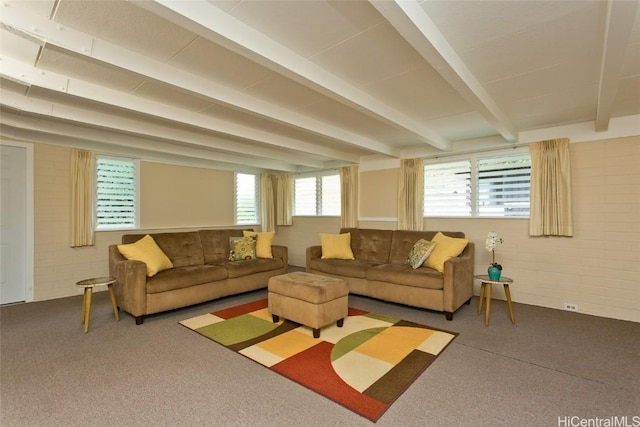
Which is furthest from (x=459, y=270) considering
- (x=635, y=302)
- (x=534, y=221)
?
(x=635, y=302)

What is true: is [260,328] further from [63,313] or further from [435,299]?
[63,313]

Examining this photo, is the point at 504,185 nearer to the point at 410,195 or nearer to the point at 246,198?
the point at 410,195

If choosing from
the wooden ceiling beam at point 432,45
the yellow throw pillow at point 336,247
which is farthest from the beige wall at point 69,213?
the wooden ceiling beam at point 432,45

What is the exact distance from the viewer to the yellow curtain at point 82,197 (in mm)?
4555

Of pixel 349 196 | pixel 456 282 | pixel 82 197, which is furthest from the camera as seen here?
pixel 349 196

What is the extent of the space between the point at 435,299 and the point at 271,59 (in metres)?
3.07

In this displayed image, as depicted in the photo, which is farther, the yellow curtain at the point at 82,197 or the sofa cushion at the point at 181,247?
the yellow curtain at the point at 82,197

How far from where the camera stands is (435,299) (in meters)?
3.67

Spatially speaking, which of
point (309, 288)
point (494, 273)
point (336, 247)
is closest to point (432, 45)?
point (309, 288)

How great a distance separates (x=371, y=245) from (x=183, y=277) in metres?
2.80

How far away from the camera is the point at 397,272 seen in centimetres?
399

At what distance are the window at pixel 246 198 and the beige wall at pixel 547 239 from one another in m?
1.40

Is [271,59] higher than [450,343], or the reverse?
[271,59]

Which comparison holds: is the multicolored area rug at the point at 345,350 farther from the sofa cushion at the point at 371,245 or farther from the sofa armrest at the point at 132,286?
the sofa cushion at the point at 371,245
